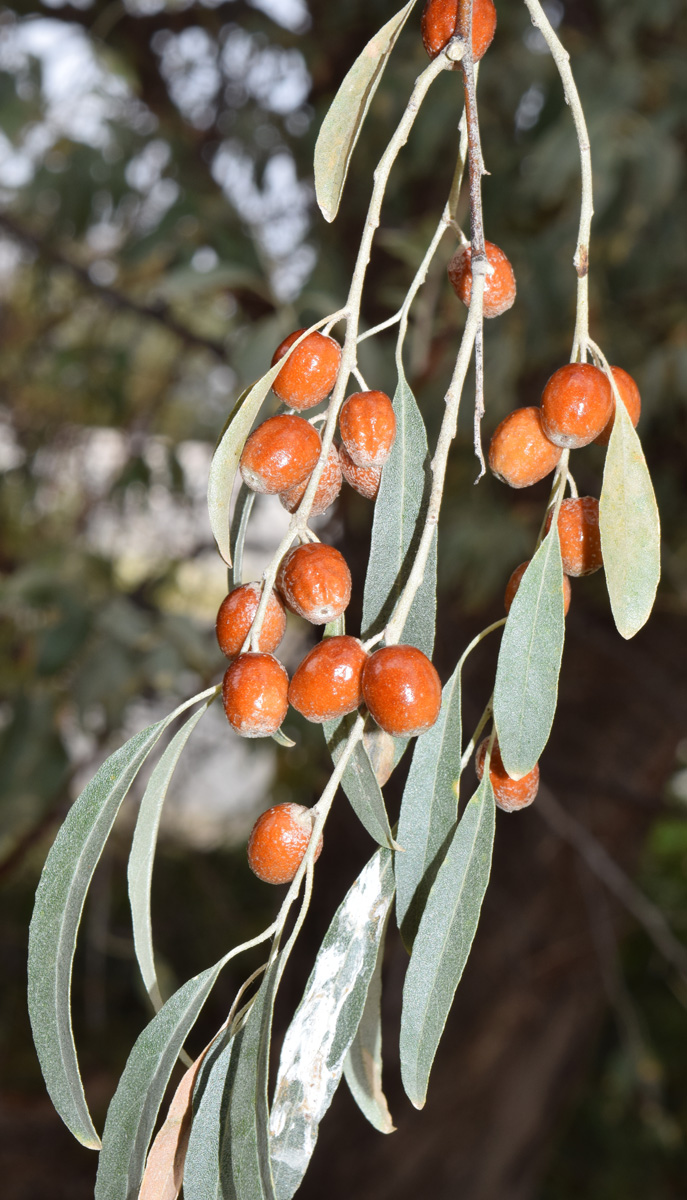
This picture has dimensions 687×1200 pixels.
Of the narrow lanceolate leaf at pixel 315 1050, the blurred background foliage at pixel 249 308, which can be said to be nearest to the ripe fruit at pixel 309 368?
the narrow lanceolate leaf at pixel 315 1050

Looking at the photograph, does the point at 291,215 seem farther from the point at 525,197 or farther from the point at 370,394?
the point at 370,394

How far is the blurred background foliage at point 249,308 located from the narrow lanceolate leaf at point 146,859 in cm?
87

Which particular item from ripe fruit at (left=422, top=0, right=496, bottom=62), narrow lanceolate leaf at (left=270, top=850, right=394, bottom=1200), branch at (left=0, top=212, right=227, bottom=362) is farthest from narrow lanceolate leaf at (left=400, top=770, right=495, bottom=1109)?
branch at (left=0, top=212, right=227, bottom=362)

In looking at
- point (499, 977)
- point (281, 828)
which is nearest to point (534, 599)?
point (281, 828)

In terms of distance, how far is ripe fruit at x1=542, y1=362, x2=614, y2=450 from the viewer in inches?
18.9

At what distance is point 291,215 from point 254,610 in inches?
96.5

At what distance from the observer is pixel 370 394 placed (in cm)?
50

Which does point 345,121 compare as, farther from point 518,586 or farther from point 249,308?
point 249,308

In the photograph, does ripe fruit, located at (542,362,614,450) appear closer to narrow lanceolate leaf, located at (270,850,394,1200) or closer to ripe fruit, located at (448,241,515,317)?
ripe fruit, located at (448,241,515,317)

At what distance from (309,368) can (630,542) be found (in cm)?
18

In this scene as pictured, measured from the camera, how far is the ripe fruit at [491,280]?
0.51 meters

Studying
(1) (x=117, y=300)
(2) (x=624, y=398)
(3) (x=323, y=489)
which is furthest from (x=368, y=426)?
(1) (x=117, y=300)

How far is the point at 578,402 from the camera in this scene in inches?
18.9

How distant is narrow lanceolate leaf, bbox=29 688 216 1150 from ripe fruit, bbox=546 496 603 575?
197 mm
